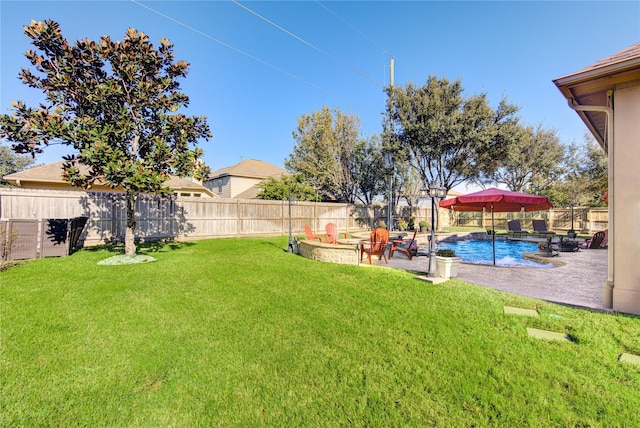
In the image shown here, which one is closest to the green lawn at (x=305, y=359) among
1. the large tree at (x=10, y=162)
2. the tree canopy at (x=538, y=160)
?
the tree canopy at (x=538, y=160)

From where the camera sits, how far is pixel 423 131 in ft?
60.0

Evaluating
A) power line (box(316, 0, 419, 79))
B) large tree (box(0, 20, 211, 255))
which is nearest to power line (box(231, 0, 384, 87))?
power line (box(316, 0, 419, 79))

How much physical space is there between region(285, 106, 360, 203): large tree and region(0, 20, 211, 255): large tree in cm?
1354

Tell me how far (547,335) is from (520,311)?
2.75 ft

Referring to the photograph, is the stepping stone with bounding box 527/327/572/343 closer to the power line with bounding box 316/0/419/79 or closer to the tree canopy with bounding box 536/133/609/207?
the power line with bounding box 316/0/419/79

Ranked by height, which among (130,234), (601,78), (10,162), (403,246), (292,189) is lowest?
(403,246)

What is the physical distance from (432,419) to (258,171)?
3150 cm

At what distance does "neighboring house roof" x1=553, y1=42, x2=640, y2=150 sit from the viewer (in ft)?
13.2

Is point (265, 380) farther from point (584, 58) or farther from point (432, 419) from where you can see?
point (584, 58)

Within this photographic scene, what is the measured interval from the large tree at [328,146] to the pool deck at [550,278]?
1348 centimetres

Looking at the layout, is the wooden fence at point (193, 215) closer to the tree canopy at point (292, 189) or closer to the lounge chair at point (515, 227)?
the tree canopy at point (292, 189)

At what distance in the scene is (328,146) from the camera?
71.6ft

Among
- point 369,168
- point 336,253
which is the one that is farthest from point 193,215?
point 369,168

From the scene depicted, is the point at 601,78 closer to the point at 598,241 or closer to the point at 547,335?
the point at 547,335
